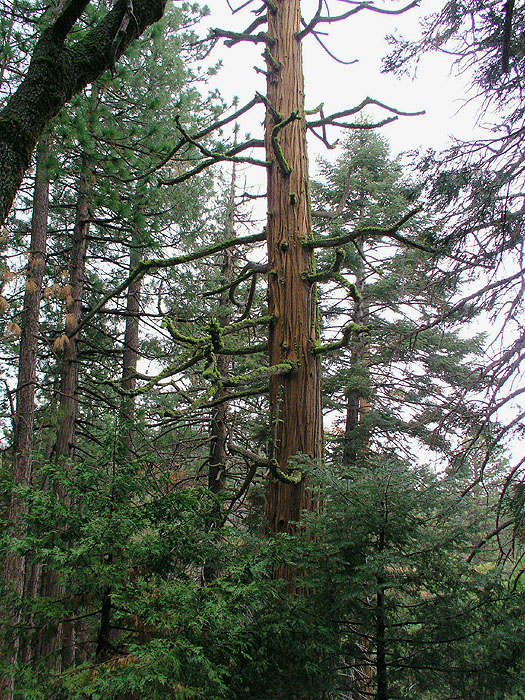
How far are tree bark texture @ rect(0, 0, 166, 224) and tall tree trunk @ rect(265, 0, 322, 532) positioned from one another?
1241 millimetres

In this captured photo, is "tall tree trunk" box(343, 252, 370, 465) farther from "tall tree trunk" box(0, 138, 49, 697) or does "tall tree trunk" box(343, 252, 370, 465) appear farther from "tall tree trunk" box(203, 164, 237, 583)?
"tall tree trunk" box(0, 138, 49, 697)

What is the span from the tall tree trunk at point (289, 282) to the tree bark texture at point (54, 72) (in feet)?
4.07

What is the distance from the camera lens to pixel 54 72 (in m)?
3.06

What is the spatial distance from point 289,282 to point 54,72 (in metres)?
2.38

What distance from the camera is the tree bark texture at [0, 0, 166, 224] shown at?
2.85 meters

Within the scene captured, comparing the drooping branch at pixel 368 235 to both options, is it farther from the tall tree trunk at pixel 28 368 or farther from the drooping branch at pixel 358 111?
the tall tree trunk at pixel 28 368

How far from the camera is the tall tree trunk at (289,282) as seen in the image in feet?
13.5

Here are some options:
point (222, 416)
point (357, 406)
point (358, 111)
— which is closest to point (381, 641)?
point (358, 111)

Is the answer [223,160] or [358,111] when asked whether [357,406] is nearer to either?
[358,111]

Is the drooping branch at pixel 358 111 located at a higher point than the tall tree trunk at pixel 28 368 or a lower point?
higher

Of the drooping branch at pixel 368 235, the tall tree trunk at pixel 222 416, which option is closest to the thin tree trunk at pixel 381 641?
the drooping branch at pixel 368 235

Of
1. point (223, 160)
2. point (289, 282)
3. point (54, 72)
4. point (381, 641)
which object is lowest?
point (381, 641)

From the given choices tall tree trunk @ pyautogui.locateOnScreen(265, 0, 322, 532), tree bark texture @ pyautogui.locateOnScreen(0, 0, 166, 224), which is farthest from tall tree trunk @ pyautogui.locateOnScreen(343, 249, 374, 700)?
tree bark texture @ pyautogui.locateOnScreen(0, 0, 166, 224)

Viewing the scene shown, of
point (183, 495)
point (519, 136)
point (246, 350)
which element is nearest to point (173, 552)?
point (183, 495)
